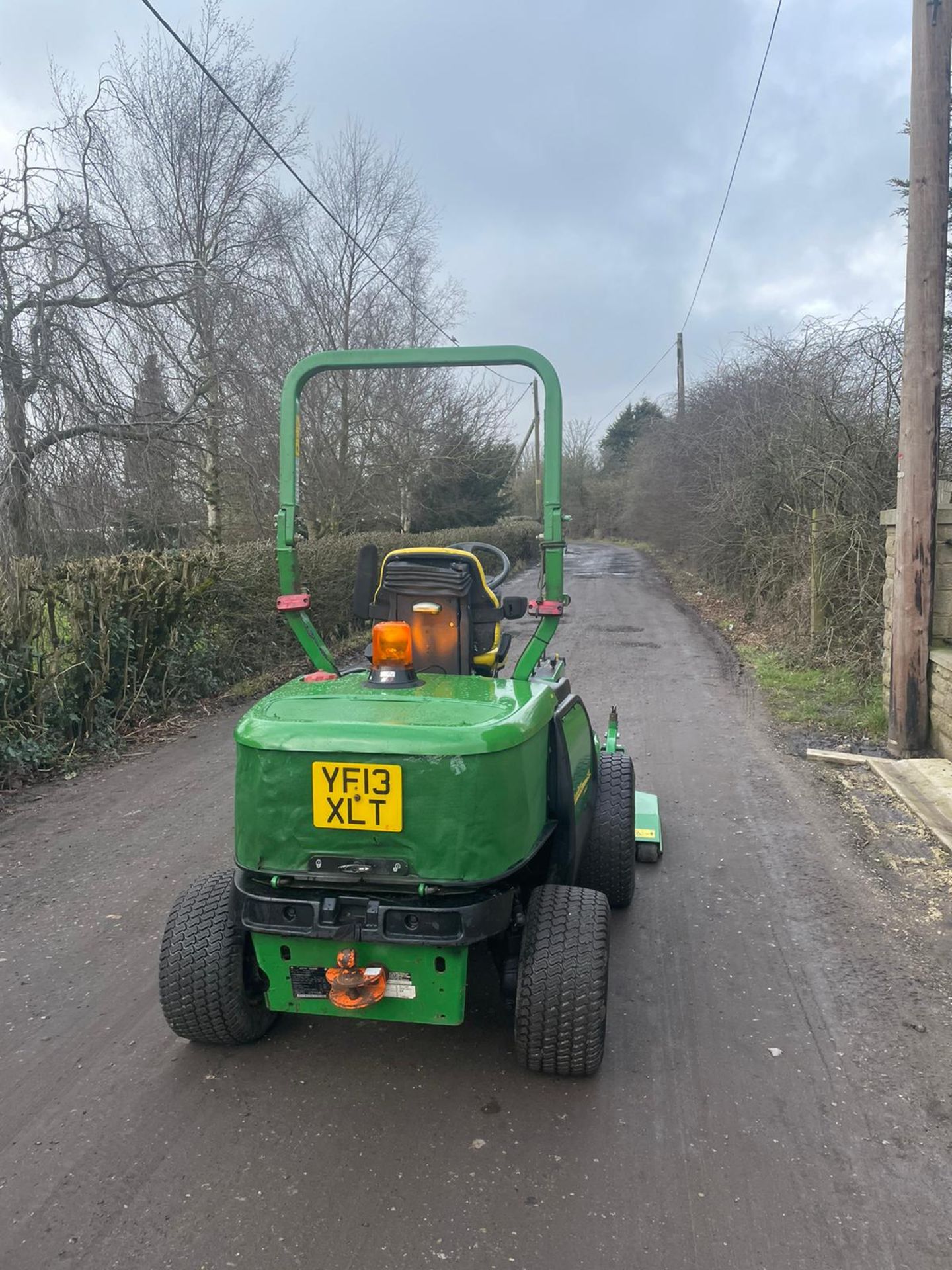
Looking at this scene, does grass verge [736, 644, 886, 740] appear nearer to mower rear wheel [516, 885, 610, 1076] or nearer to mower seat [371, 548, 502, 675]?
mower seat [371, 548, 502, 675]

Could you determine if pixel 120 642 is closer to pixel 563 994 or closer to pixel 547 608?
pixel 547 608

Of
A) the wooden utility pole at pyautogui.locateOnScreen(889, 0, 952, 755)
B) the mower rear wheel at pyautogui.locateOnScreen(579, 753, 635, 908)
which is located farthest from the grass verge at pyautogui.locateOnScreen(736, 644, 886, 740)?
the mower rear wheel at pyautogui.locateOnScreen(579, 753, 635, 908)

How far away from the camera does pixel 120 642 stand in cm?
751

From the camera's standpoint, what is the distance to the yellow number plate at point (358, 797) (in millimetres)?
2771

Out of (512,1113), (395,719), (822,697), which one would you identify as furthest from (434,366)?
(822,697)

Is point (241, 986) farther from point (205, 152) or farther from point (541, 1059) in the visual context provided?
point (205, 152)

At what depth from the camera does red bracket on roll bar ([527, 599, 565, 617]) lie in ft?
11.9

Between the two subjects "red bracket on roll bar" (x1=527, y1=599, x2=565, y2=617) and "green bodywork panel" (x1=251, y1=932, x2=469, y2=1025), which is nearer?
"green bodywork panel" (x1=251, y1=932, x2=469, y2=1025)

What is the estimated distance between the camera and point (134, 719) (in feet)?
25.5

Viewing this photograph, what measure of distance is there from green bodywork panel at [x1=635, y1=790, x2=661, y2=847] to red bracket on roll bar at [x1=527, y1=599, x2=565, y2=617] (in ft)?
5.85

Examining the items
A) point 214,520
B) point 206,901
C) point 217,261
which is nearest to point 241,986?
point 206,901

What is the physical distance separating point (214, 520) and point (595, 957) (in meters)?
13.3

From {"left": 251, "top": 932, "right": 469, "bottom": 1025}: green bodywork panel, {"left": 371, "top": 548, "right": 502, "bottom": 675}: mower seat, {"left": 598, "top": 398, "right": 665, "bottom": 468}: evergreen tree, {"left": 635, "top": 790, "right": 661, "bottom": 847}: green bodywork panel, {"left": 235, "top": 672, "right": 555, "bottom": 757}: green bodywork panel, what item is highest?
{"left": 598, "top": 398, "right": 665, "bottom": 468}: evergreen tree

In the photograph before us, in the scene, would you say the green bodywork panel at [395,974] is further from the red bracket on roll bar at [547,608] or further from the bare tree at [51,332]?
the bare tree at [51,332]
